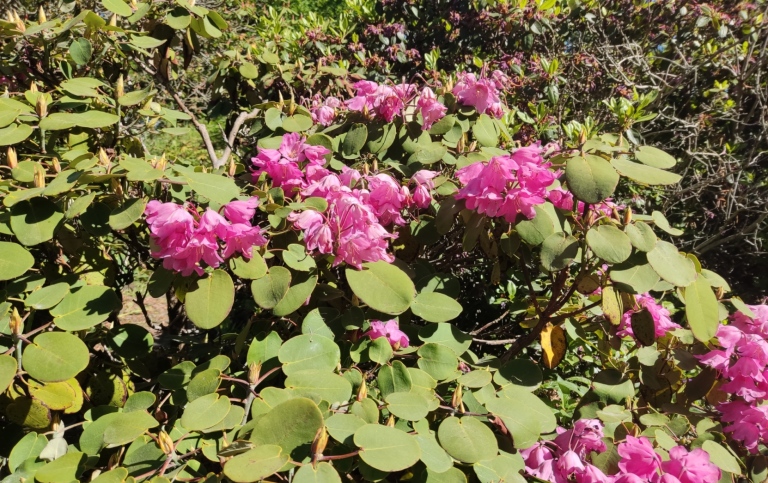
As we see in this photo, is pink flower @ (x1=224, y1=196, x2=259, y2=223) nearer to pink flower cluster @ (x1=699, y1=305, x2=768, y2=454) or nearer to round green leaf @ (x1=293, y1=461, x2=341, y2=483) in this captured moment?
round green leaf @ (x1=293, y1=461, x2=341, y2=483)

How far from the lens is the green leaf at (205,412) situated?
0.99 meters

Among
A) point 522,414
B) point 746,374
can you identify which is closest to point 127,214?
point 522,414

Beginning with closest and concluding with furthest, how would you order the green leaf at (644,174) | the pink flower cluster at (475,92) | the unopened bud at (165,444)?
the unopened bud at (165,444) → the green leaf at (644,174) → the pink flower cluster at (475,92)

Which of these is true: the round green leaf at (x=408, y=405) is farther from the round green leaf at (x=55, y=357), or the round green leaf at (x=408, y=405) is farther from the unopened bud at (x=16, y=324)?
the unopened bud at (x=16, y=324)

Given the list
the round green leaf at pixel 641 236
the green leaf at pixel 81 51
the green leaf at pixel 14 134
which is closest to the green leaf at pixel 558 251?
the round green leaf at pixel 641 236

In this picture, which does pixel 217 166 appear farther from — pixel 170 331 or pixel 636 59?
pixel 636 59

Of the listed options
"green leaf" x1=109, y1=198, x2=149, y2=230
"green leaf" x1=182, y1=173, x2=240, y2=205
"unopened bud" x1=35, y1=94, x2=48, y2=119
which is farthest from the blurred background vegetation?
"green leaf" x1=109, y1=198, x2=149, y2=230

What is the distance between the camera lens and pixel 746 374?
54.6 inches

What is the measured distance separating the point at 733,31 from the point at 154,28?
12.3 ft

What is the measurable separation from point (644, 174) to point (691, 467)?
0.68 metres

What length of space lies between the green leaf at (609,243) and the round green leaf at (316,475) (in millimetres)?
759

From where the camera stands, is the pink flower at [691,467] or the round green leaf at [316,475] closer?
the round green leaf at [316,475]

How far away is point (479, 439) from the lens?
110cm

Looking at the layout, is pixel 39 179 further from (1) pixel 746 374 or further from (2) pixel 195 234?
(1) pixel 746 374
